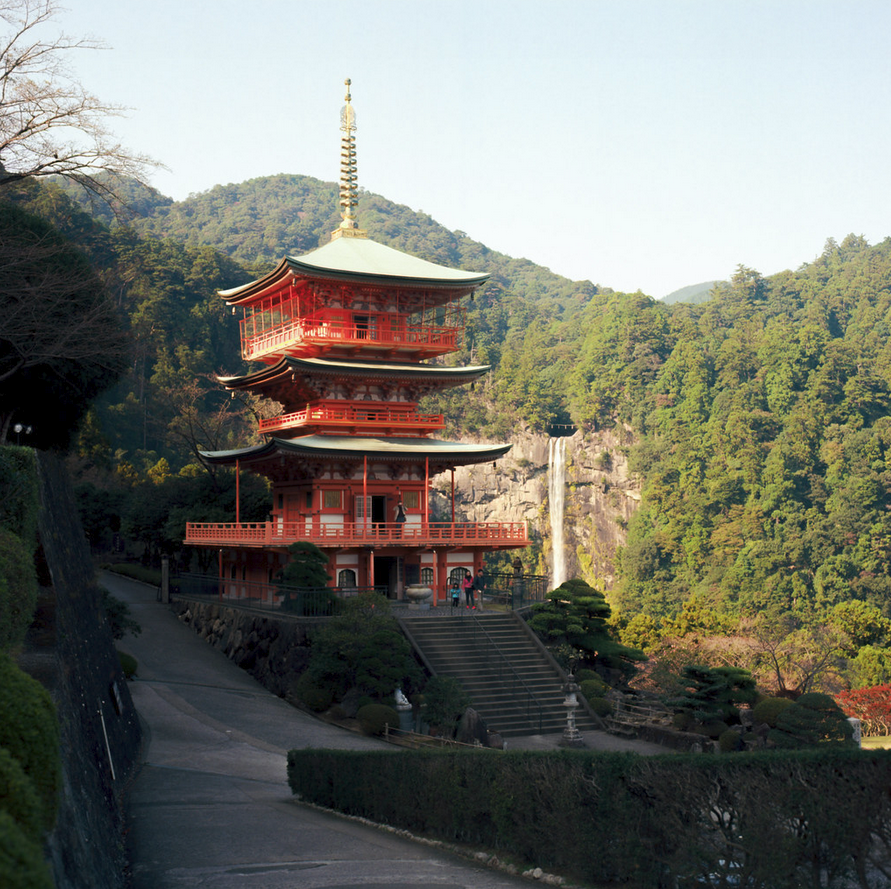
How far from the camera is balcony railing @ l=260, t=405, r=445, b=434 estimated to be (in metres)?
31.9

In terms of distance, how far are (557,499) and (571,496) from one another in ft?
6.05

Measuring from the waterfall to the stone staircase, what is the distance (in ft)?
202

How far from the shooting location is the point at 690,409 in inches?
3548

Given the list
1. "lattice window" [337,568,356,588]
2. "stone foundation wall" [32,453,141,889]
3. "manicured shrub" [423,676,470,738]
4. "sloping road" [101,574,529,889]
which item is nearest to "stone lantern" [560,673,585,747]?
"manicured shrub" [423,676,470,738]

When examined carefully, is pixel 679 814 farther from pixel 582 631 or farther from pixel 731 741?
pixel 582 631

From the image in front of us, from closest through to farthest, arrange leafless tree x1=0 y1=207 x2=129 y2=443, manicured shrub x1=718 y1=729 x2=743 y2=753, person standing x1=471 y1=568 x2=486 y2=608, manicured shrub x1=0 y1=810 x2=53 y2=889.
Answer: manicured shrub x1=0 y1=810 x2=53 y2=889 < leafless tree x1=0 y1=207 x2=129 y2=443 < manicured shrub x1=718 y1=729 x2=743 y2=753 < person standing x1=471 y1=568 x2=486 y2=608

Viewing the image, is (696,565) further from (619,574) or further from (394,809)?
(394,809)


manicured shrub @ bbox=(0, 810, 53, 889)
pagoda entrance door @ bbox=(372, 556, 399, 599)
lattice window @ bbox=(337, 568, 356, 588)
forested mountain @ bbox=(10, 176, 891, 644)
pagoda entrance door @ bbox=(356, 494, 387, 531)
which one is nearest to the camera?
manicured shrub @ bbox=(0, 810, 53, 889)

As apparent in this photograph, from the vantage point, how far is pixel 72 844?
8.19 metres

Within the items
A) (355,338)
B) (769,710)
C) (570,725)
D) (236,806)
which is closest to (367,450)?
(355,338)

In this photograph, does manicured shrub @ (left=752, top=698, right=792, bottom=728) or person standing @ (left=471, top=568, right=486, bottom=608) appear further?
person standing @ (left=471, top=568, right=486, bottom=608)

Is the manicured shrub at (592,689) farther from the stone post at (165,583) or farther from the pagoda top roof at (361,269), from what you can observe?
the stone post at (165,583)

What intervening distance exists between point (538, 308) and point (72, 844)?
13067cm

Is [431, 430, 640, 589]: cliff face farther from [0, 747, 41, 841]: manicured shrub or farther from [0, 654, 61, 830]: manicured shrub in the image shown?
[0, 747, 41, 841]: manicured shrub
